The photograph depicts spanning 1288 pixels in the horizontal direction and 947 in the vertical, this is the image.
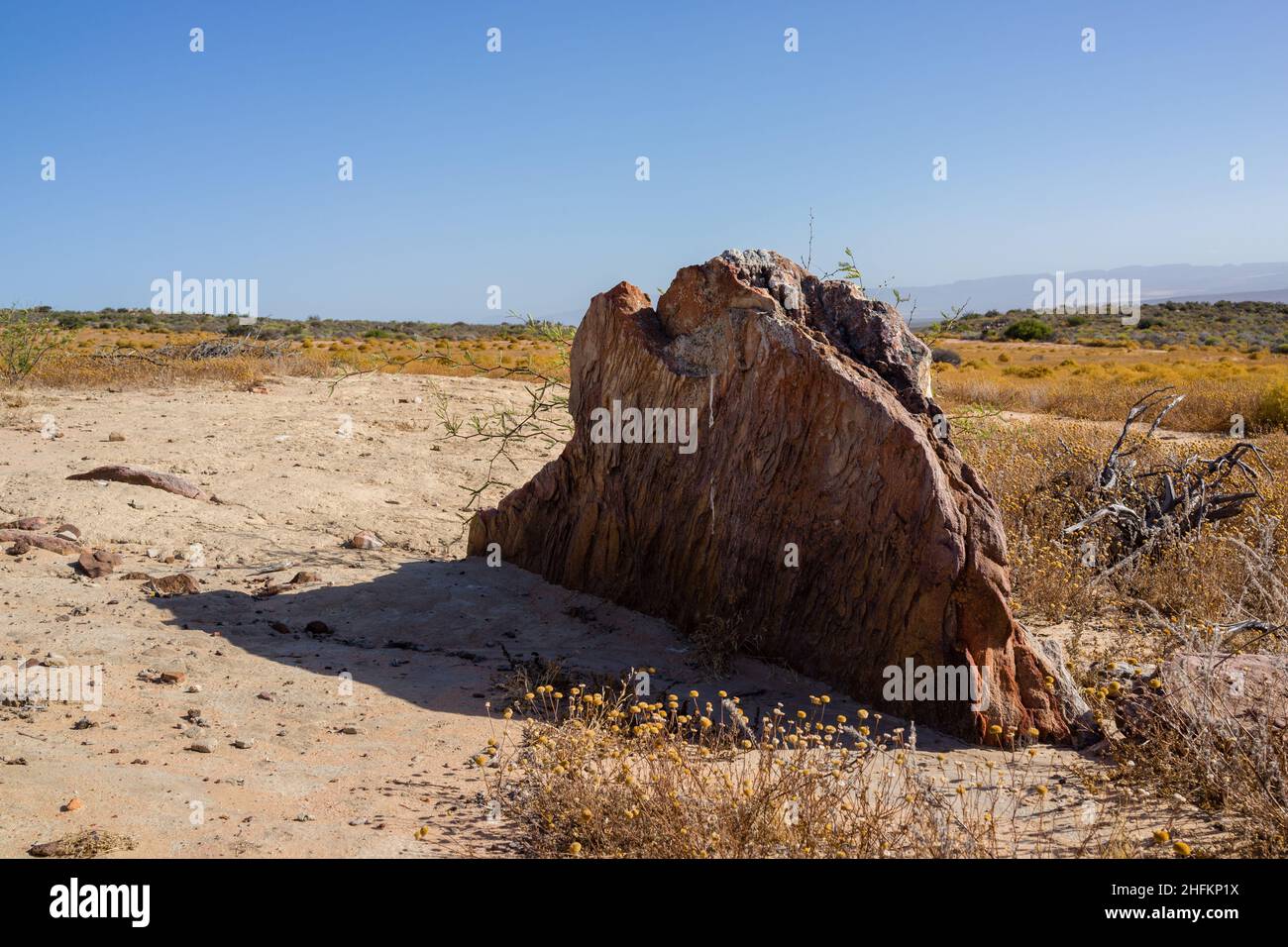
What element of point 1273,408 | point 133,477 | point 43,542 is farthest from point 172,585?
point 1273,408

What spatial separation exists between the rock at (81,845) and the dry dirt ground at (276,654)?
72 mm

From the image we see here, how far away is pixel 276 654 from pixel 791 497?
119 inches

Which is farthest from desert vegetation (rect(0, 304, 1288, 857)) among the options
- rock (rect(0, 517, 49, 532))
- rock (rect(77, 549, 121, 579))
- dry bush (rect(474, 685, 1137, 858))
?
rock (rect(0, 517, 49, 532))

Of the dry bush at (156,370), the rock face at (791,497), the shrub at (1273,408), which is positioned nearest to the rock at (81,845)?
the rock face at (791,497)

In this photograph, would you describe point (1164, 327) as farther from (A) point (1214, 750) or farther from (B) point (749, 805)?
(B) point (749, 805)

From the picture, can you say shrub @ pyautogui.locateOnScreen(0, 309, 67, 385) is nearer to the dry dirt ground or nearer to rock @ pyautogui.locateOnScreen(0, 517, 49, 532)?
the dry dirt ground

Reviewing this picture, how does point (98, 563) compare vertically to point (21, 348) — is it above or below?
below

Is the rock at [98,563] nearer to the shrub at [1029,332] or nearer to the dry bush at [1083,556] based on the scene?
the dry bush at [1083,556]

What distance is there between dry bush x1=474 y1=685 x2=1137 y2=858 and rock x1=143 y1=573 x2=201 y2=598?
3.24m

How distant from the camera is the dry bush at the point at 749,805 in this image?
3197 millimetres

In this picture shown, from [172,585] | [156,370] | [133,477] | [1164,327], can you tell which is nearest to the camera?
[172,585]

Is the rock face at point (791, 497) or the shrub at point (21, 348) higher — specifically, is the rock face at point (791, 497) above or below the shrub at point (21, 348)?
below

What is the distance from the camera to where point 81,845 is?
10.4 ft
